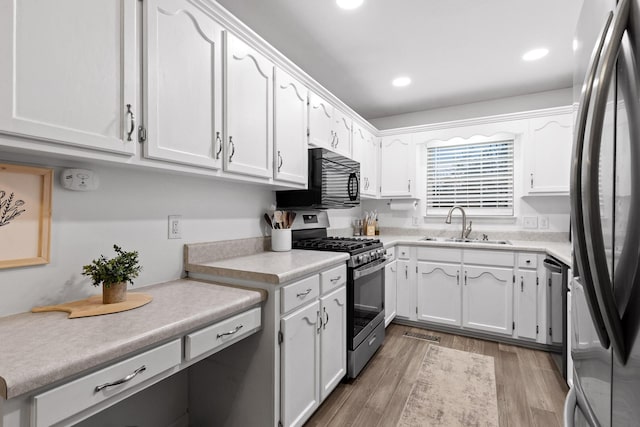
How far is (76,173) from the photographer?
1263mm

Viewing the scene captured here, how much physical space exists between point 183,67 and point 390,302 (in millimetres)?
2669

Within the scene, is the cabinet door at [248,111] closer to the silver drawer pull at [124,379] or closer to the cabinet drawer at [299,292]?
the cabinet drawer at [299,292]

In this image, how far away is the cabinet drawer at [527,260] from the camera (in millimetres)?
2689

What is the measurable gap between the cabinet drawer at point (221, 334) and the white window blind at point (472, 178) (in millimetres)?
2946

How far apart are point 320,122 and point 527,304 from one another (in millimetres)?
2419

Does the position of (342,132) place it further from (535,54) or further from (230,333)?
(230,333)

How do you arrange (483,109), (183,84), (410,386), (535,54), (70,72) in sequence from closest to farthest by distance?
(70,72) → (183,84) → (410,386) → (535,54) → (483,109)

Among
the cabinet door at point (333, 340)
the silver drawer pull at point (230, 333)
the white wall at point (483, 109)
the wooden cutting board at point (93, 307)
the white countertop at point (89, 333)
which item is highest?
the white wall at point (483, 109)

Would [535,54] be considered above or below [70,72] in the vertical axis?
above

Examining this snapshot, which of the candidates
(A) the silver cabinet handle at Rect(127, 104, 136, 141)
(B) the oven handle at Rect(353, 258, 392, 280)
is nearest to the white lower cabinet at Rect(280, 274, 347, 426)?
(B) the oven handle at Rect(353, 258, 392, 280)

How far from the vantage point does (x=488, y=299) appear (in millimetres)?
2869

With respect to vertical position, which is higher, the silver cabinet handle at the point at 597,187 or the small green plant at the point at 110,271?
the silver cabinet handle at the point at 597,187

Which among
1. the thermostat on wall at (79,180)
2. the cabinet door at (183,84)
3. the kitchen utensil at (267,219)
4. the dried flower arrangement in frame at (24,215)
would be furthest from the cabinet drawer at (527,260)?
the dried flower arrangement in frame at (24,215)

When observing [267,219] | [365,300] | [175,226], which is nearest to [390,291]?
[365,300]
